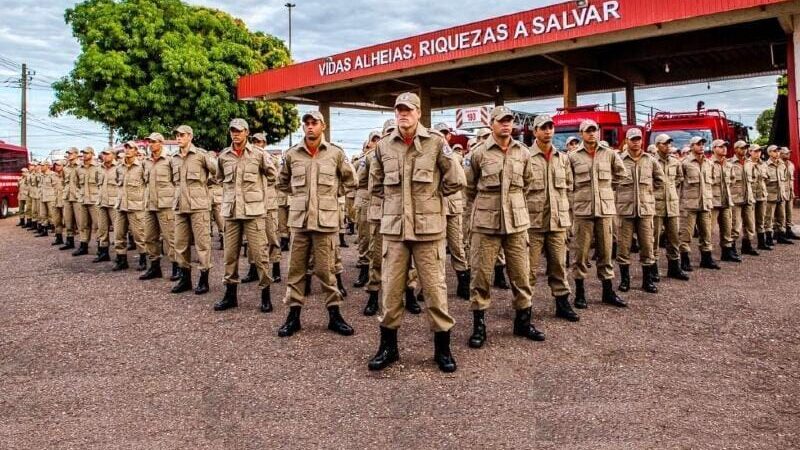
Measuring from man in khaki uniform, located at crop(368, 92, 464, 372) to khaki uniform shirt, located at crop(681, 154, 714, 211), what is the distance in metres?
5.80

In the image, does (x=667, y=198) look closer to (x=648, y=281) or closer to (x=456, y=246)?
(x=648, y=281)

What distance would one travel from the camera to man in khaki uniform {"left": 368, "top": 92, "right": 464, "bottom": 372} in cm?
441

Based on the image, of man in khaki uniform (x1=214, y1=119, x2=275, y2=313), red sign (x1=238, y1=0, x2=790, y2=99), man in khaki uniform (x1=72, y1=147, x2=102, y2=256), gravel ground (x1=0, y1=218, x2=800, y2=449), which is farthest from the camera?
red sign (x1=238, y1=0, x2=790, y2=99)

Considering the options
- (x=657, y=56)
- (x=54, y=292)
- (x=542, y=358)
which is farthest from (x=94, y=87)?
(x=542, y=358)

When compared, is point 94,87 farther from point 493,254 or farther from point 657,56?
point 493,254

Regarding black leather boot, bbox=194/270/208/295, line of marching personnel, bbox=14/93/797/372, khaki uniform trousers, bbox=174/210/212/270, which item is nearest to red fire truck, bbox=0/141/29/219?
line of marching personnel, bbox=14/93/797/372

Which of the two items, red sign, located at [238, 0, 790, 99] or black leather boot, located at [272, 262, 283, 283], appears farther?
red sign, located at [238, 0, 790, 99]

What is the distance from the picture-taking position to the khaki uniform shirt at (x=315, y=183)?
534cm

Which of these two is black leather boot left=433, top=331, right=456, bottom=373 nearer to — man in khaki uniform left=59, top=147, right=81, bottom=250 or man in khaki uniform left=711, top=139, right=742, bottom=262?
man in khaki uniform left=711, top=139, right=742, bottom=262

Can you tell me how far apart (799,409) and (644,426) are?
103cm

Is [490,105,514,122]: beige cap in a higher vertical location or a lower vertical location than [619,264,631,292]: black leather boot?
higher

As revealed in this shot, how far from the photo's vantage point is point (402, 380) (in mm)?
4230

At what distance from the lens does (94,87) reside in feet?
79.0

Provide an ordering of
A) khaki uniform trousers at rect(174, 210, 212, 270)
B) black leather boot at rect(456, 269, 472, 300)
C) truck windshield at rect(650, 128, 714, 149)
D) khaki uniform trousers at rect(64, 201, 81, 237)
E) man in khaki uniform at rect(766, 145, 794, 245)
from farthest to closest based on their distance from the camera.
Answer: truck windshield at rect(650, 128, 714, 149), khaki uniform trousers at rect(64, 201, 81, 237), man in khaki uniform at rect(766, 145, 794, 245), khaki uniform trousers at rect(174, 210, 212, 270), black leather boot at rect(456, 269, 472, 300)
